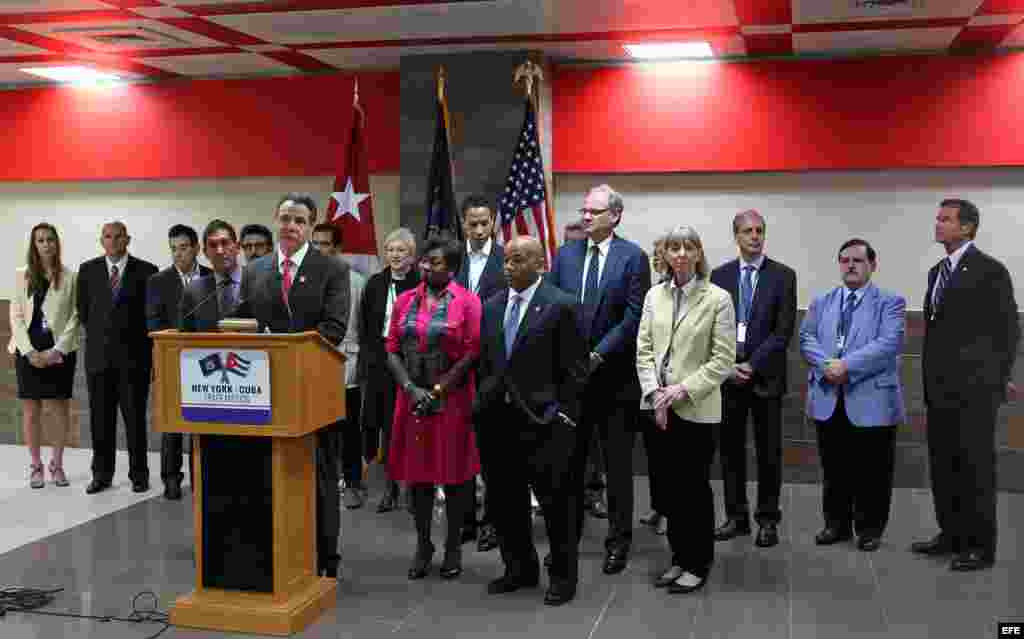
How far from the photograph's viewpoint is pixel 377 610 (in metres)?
4.33

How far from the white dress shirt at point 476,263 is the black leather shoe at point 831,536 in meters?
2.11

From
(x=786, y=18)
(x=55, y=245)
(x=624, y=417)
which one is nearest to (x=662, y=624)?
(x=624, y=417)

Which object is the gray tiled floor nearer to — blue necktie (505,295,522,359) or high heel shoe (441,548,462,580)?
high heel shoe (441,548,462,580)

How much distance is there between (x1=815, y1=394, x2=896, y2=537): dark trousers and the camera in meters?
5.22

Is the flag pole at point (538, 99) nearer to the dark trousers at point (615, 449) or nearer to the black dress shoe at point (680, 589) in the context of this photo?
the dark trousers at point (615, 449)

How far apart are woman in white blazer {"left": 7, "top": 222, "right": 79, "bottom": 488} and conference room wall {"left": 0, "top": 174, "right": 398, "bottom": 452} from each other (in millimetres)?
1276

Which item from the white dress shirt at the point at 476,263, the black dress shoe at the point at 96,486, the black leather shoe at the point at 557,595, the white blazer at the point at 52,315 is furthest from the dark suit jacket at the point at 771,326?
the white blazer at the point at 52,315

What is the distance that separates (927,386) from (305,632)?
3.01 metres

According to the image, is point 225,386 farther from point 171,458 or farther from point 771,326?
point 771,326

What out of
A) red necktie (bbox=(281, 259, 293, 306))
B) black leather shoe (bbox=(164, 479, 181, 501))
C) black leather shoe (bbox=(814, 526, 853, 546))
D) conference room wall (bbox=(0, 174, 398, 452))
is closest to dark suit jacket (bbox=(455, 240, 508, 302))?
red necktie (bbox=(281, 259, 293, 306))

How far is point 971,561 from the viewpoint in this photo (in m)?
4.80

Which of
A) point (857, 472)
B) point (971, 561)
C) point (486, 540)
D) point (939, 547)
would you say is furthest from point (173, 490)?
point (971, 561)

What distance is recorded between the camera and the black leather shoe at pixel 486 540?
→ 5.19 metres

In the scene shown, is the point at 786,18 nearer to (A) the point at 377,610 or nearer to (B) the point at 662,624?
(B) the point at 662,624
